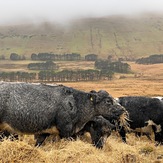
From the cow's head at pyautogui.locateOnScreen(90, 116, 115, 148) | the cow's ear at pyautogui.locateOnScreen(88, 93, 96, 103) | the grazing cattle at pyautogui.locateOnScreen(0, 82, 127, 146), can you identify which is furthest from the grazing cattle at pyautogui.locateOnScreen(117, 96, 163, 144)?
the grazing cattle at pyautogui.locateOnScreen(0, 82, 127, 146)

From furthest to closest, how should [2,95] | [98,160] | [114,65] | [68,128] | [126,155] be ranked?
[114,65]
[68,128]
[2,95]
[126,155]
[98,160]

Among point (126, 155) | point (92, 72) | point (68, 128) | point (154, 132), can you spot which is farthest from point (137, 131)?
point (92, 72)

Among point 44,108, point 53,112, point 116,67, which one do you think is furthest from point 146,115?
point 116,67

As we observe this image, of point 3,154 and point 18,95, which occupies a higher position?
point 18,95

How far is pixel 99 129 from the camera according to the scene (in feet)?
44.1

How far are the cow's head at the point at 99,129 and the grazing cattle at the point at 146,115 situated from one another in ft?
9.13

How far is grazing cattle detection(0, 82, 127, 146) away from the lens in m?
11.1

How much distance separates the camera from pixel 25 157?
805cm

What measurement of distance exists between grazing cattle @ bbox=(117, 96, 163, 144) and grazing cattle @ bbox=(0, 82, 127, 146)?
13.5 ft

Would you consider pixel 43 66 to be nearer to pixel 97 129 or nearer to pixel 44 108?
pixel 97 129

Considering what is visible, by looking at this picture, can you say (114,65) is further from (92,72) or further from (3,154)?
(3,154)

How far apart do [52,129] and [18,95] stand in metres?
1.73

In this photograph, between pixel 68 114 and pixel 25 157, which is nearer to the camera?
pixel 25 157

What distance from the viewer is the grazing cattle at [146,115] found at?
16477 millimetres
